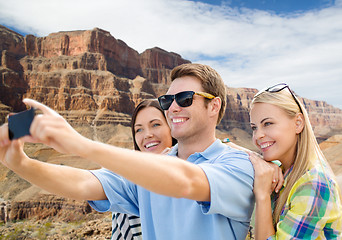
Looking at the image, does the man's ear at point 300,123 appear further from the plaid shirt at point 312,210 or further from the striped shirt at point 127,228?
the striped shirt at point 127,228

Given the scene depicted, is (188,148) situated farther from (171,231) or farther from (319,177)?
(319,177)

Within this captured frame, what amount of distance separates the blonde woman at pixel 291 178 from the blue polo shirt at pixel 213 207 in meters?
0.12

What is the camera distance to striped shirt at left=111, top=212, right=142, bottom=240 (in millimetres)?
2785

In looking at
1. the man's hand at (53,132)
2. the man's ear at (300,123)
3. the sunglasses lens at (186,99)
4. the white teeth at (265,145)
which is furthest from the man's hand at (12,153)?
the man's ear at (300,123)

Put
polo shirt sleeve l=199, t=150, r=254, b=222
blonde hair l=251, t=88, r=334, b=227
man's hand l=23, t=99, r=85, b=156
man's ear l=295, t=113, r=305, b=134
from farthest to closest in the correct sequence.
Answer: man's ear l=295, t=113, r=305, b=134 → blonde hair l=251, t=88, r=334, b=227 → polo shirt sleeve l=199, t=150, r=254, b=222 → man's hand l=23, t=99, r=85, b=156

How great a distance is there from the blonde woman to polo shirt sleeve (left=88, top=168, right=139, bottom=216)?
109cm

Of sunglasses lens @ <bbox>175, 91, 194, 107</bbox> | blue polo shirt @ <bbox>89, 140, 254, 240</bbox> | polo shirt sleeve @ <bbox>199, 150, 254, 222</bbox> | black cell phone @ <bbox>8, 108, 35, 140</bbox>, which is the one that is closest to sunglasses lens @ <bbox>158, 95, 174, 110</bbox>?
sunglasses lens @ <bbox>175, 91, 194, 107</bbox>

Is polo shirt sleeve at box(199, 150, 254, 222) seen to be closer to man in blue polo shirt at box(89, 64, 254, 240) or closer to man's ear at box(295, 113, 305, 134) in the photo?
man in blue polo shirt at box(89, 64, 254, 240)

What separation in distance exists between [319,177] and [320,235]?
378mm

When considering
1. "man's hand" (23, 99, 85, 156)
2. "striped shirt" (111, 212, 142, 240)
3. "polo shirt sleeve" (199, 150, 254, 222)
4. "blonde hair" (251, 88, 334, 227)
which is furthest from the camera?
"striped shirt" (111, 212, 142, 240)

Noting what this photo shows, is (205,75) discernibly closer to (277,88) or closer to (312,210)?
(277,88)

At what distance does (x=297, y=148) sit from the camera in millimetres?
2330

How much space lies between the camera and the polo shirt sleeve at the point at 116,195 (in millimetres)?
2424

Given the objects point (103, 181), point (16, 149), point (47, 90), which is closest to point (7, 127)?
point (16, 149)
